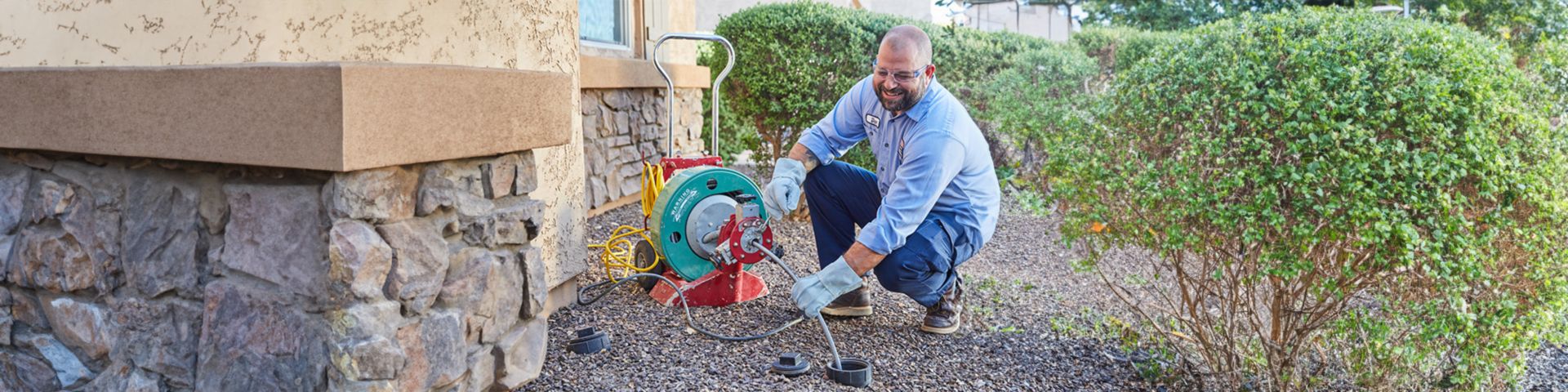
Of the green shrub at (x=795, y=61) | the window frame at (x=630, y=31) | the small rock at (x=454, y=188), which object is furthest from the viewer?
the green shrub at (x=795, y=61)

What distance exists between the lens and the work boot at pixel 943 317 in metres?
3.80

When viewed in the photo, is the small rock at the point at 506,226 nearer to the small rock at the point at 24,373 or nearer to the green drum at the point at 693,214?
the green drum at the point at 693,214

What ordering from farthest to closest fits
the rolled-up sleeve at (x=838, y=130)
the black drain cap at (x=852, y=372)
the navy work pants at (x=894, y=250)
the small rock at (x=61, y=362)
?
the rolled-up sleeve at (x=838, y=130) < the navy work pants at (x=894, y=250) < the black drain cap at (x=852, y=372) < the small rock at (x=61, y=362)

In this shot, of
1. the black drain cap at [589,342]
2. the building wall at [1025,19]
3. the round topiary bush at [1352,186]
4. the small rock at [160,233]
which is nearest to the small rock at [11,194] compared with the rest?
the small rock at [160,233]

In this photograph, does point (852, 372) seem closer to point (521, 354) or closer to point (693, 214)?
point (693, 214)

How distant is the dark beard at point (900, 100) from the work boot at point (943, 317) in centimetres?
71

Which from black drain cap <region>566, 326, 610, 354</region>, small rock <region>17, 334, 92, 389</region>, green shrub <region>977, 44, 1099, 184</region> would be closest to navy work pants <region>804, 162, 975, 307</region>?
black drain cap <region>566, 326, 610, 354</region>

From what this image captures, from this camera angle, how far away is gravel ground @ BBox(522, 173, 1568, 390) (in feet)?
10.4

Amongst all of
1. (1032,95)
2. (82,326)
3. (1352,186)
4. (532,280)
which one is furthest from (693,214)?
(1032,95)

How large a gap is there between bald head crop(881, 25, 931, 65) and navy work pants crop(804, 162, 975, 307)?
56cm

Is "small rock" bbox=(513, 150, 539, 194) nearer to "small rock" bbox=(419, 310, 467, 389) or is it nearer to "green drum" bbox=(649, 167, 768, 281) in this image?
"small rock" bbox=(419, 310, 467, 389)

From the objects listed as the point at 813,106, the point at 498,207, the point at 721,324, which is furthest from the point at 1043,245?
the point at 498,207

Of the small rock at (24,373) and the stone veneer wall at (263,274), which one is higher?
the stone veneer wall at (263,274)

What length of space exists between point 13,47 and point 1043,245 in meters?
5.27
